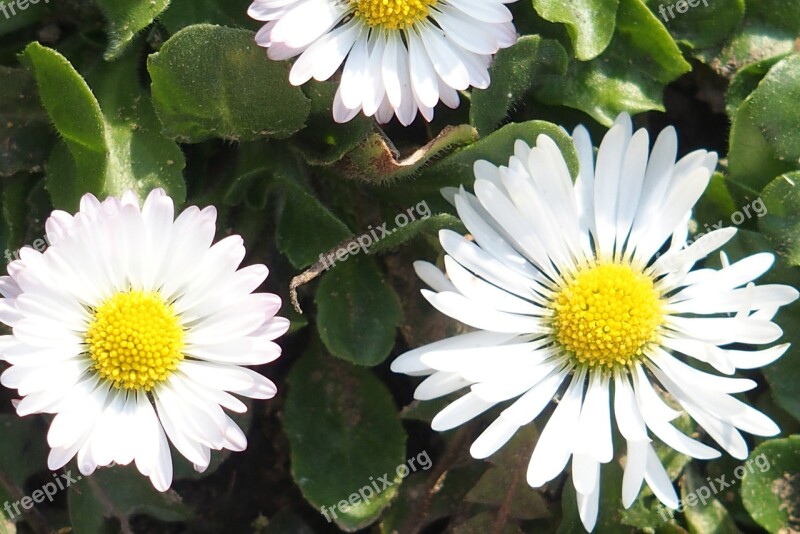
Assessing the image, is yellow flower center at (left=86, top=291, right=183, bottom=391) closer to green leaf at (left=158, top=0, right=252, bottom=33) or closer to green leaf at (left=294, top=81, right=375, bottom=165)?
green leaf at (left=294, top=81, right=375, bottom=165)

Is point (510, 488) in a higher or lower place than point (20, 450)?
lower

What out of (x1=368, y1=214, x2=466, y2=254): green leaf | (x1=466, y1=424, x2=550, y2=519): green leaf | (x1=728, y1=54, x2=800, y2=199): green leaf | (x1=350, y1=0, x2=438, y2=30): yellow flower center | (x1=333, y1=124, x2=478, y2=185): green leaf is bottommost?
(x1=466, y1=424, x2=550, y2=519): green leaf

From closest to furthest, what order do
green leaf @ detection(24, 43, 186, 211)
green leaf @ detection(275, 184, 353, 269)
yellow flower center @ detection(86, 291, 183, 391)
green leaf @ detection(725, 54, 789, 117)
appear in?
1. yellow flower center @ detection(86, 291, 183, 391)
2. green leaf @ detection(24, 43, 186, 211)
3. green leaf @ detection(275, 184, 353, 269)
4. green leaf @ detection(725, 54, 789, 117)

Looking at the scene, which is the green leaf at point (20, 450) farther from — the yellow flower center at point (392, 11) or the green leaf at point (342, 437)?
the yellow flower center at point (392, 11)

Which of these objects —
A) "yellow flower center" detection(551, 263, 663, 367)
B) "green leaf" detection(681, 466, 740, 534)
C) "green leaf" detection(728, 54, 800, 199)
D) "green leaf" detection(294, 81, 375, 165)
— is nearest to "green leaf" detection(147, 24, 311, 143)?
"green leaf" detection(294, 81, 375, 165)

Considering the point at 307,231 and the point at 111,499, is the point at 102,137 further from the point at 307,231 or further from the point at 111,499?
the point at 111,499

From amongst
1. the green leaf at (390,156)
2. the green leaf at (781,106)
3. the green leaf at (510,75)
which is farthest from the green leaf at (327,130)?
the green leaf at (781,106)

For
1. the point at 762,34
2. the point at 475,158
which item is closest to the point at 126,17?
the point at 475,158
